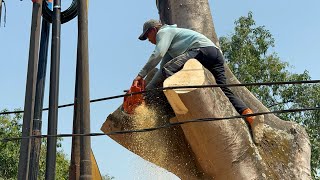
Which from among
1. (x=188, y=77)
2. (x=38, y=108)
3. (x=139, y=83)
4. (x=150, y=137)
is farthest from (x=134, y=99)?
(x=38, y=108)

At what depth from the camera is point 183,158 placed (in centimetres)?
468

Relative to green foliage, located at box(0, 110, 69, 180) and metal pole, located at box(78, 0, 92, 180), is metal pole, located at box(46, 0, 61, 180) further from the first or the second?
green foliage, located at box(0, 110, 69, 180)

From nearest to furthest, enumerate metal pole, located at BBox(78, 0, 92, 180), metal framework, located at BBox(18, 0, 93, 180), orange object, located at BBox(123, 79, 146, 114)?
metal pole, located at BBox(78, 0, 92, 180) < metal framework, located at BBox(18, 0, 93, 180) < orange object, located at BBox(123, 79, 146, 114)

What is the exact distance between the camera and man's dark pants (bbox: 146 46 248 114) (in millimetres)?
4527

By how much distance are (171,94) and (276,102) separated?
27.4 ft

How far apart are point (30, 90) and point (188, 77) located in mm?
1268

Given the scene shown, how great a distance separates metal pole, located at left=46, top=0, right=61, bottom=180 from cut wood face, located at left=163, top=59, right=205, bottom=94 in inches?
36.6

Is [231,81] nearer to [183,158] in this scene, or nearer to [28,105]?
[183,158]

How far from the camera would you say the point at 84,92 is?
14.3 feet

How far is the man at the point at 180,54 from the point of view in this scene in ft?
14.9

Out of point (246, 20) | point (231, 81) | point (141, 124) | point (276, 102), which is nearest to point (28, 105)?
point (141, 124)

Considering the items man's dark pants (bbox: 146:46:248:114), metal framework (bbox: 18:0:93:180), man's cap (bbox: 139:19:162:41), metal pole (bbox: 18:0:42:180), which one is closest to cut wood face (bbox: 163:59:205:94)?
man's dark pants (bbox: 146:46:248:114)

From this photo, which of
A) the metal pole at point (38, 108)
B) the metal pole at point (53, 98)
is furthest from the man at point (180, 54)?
the metal pole at point (38, 108)

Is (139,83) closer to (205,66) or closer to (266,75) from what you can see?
(205,66)
